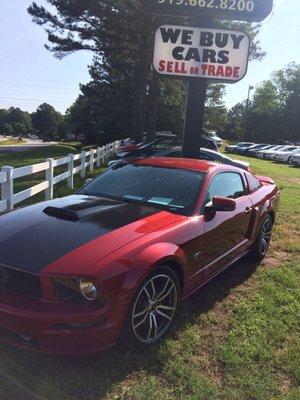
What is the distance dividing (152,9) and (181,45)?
0.81 m

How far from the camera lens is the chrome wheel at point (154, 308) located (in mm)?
3742

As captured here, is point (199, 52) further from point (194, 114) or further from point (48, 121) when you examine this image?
point (48, 121)

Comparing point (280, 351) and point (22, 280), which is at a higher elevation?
point (22, 280)

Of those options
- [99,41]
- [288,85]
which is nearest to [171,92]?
[99,41]

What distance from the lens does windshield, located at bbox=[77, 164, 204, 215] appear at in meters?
4.84

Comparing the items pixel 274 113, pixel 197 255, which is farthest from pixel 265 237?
pixel 274 113

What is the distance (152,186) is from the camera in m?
5.11

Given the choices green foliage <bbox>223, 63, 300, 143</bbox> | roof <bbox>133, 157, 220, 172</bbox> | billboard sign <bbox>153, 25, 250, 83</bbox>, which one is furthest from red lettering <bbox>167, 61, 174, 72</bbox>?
green foliage <bbox>223, 63, 300, 143</bbox>

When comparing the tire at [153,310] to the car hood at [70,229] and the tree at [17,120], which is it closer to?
the car hood at [70,229]

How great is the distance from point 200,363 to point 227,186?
238 centimetres

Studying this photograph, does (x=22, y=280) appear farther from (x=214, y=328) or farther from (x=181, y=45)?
(x=181, y=45)

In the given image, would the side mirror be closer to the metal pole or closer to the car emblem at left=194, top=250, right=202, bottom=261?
the car emblem at left=194, top=250, right=202, bottom=261

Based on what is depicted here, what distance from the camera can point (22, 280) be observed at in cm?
347

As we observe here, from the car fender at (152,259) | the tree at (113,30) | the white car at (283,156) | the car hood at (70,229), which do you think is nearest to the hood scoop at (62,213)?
the car hood at (70,229)
